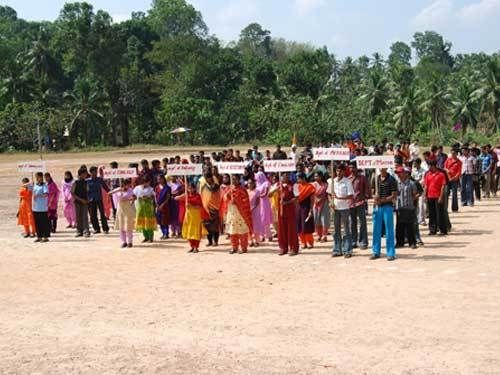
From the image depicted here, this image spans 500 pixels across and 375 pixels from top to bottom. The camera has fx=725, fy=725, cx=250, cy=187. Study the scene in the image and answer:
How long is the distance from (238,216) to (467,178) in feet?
30.1

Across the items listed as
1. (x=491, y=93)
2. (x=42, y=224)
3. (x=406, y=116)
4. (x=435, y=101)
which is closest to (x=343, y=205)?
(x=42, y=224)

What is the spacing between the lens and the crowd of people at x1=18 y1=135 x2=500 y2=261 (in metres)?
12.9

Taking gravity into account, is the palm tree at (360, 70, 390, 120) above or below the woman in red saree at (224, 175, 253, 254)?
above

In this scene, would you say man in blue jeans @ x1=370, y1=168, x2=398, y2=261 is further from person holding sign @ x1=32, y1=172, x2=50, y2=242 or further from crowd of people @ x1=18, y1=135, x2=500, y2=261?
person holding sign @ x1=32, y1=172, x2=50, y2=242

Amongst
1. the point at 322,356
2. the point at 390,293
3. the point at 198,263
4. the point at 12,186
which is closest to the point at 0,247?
the point at 198,263

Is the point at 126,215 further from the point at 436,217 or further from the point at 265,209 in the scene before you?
the point at 436,217

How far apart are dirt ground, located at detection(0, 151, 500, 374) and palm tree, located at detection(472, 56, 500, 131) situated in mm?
44818

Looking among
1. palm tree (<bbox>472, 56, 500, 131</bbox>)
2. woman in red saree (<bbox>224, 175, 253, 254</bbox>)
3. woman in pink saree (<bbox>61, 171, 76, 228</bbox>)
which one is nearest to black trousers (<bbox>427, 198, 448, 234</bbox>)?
woman in red saree (<bbox>224, 175, 253, 254</bbox>)

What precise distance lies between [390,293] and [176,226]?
7242 mm

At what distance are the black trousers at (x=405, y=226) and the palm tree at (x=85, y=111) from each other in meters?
48.1

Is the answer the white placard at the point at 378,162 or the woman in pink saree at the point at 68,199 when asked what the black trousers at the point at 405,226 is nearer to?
the white placard at the point at 378,162

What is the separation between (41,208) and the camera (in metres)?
15.9

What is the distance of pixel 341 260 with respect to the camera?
12.6 meters

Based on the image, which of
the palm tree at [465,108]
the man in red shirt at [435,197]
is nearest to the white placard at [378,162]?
the man in red shirt at [435,197]
